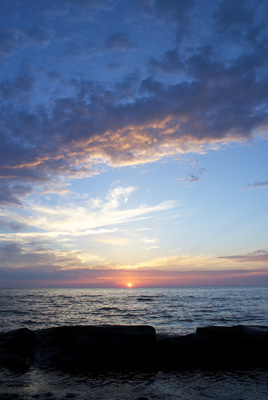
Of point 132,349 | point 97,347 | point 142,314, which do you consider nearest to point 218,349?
point 132,349

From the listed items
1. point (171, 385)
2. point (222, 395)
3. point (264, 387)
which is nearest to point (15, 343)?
point (171, 385)

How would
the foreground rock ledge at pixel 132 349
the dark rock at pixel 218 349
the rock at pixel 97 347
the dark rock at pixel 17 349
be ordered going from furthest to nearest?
the dark rock at pixel 218 349, the rock at pixel 97 347, the foreground rock ledge at pixel 132 349, the dark rock at pixel 17 349

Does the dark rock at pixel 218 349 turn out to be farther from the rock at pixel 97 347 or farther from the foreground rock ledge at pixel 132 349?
the rock at pixel 97 347

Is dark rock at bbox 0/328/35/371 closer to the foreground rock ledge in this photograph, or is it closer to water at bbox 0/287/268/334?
the foreground rock ledge

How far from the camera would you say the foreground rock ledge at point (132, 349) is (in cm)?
1097

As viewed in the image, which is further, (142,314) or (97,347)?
(142,314)

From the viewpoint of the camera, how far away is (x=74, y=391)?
784 centimetres

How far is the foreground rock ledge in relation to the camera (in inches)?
432

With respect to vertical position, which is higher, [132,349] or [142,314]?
[132,349]

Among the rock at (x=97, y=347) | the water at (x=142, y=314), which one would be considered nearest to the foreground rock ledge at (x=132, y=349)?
the rock at (x=97, y=347)

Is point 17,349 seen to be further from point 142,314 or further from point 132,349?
point 142,314

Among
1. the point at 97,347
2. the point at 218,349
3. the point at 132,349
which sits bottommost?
the point at 218,349

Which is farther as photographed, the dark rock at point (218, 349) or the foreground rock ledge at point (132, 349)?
the dark rock at point (218, 349)

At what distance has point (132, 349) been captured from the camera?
1158 cm
